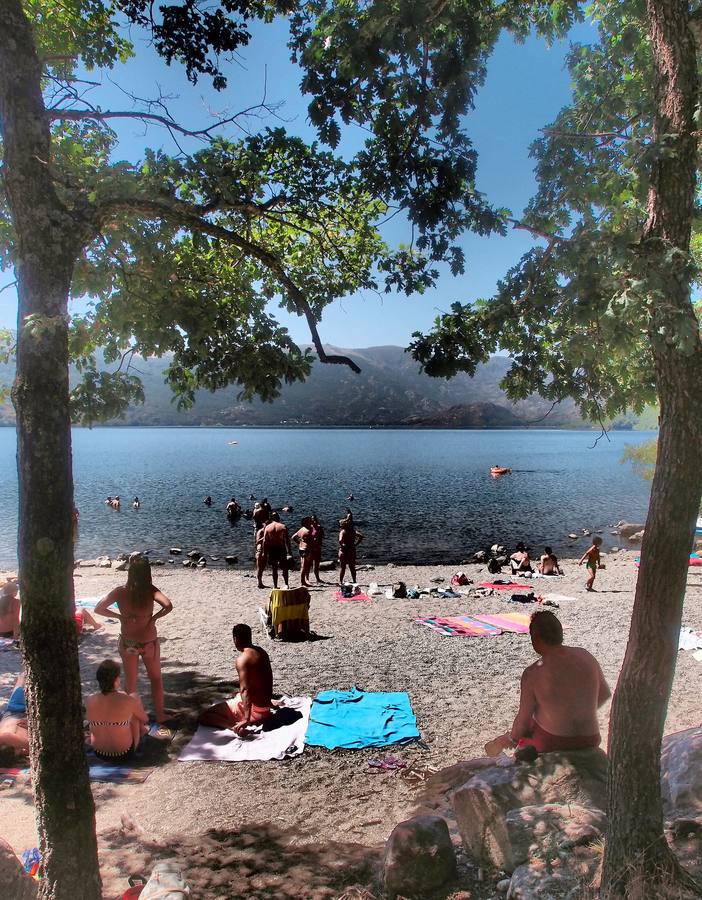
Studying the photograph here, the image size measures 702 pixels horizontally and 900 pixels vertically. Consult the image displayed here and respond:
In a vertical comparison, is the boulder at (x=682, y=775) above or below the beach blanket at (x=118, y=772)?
above

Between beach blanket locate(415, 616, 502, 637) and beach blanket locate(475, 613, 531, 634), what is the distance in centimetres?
17

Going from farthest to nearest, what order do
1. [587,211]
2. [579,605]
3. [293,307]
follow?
[579,605]
[293,307]
[587,211]

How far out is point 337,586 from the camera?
18953 mm

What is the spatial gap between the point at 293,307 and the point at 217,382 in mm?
1165

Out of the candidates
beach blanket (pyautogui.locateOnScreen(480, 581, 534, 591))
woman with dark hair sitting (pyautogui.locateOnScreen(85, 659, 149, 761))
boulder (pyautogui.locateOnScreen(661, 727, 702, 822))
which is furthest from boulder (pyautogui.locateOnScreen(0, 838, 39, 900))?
beach blanket (pyautogui.locateOnScreen(480, 581, 534, 591))

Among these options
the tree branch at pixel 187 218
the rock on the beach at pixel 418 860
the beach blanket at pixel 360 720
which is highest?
the tree branch at pixel 187 218

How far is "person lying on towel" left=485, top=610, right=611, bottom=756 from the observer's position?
510 cm

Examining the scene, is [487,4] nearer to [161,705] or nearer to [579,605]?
[161,705]

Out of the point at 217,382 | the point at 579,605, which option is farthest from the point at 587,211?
the point at 579,605

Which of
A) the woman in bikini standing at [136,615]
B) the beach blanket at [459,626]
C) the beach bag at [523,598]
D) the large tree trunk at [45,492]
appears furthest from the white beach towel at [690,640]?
the large tree trunk at [45,492]

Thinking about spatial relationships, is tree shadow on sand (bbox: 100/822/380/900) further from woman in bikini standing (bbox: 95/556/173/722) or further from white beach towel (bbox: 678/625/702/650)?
white beach towel (bbox: 678/625/702/650)

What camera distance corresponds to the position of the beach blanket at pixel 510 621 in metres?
12.2

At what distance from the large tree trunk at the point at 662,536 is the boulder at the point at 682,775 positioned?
1229 mm

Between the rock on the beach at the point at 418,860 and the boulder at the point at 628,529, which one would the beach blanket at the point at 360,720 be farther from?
the boulder at the point at 628,529
